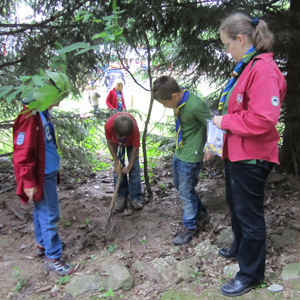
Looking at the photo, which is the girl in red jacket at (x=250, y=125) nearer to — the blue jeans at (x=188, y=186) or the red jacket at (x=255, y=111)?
the red jacket at (x=255, y=111)

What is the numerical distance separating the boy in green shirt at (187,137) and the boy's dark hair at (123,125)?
60cm

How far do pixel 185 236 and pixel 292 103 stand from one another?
97.0 inches

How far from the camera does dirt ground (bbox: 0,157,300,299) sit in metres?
2.79

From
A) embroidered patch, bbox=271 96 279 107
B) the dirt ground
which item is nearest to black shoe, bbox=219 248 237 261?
the dirt ground

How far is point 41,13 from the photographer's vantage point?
4281 millimetres

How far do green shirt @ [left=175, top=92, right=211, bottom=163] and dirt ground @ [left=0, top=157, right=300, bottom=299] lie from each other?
99 centimetres

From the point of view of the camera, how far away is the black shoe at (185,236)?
10.5 ft

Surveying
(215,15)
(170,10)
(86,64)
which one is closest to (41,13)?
(86,64)

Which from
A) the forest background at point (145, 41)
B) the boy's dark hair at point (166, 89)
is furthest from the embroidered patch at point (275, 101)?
the forest background at point (145, 41)

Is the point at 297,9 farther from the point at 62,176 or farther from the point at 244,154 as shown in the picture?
the point at 62,176

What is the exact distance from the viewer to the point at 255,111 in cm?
190

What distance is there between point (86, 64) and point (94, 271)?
9.86 feet

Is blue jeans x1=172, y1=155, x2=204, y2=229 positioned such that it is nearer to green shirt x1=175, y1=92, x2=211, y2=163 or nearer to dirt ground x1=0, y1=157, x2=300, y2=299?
green shirt x1=175, y1=92, x2=211, y2=163

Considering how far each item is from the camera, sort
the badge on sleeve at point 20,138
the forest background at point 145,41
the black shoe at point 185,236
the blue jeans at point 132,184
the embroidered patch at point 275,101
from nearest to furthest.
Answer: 1. the embroidered patch at point 275,101
2. the badge on sleeve at point 20,138
3. the black shoe at point 185,236
4. the forest background at point 145,41
5. the blue jeans at point 132,184
